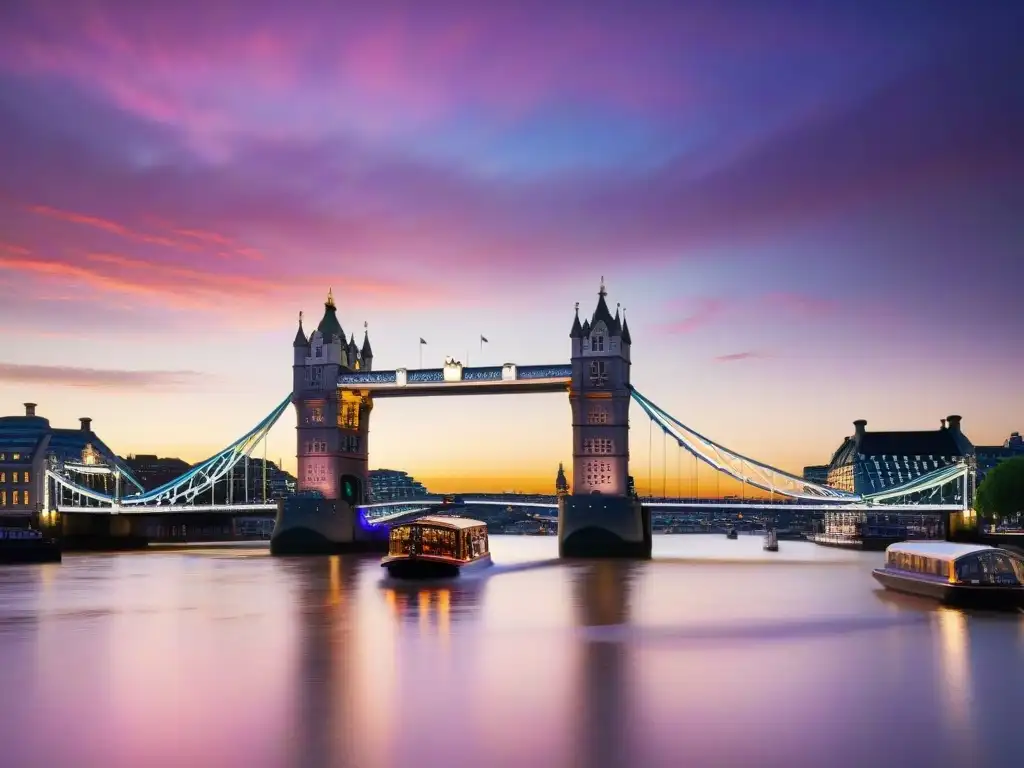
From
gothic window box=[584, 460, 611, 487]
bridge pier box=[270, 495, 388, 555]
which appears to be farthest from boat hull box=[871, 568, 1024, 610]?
bridge pier box=[270, 495, 388, 555]

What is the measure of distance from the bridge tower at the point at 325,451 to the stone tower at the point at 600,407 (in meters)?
20.1

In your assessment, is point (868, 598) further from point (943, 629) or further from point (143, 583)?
point (143, 583)

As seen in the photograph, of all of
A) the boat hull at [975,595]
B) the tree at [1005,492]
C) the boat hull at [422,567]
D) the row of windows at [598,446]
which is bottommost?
the boat hull at [422,567]

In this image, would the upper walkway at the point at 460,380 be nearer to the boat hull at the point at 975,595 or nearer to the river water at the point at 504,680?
the river water at the point at 504,680

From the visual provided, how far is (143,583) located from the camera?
6019 cm

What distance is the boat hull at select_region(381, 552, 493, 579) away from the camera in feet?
192

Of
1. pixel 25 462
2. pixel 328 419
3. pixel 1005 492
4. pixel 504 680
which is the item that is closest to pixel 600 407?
pixel 328 419

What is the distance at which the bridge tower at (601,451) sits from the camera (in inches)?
3076

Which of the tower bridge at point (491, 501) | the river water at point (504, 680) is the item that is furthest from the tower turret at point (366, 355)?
the river water at point (504, 680)

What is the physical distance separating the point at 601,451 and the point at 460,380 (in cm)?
1266

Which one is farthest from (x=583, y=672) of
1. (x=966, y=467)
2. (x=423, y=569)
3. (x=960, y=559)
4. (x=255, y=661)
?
(x=966, y=467)

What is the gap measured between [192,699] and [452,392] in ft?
214

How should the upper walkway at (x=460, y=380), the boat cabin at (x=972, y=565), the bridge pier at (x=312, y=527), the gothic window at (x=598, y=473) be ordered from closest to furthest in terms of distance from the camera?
the boat cabin at (x=972, y=565)
the gothic window at (x=598, y=473)
the upper walkway at (x=460, y=380)
the bridge pier at (x=312, y=527)

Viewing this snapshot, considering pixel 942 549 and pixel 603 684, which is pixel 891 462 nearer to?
pixel 942 549
